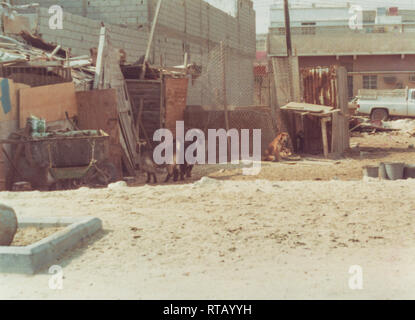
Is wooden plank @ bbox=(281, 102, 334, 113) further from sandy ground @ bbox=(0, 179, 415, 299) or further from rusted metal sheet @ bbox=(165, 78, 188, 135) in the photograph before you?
sandy ground @ bbox=(0, 179, 415, 299)

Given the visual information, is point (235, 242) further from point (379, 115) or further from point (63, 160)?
point (379, 115)

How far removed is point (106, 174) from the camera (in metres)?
11.0

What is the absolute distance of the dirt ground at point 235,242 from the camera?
4492 millimetres

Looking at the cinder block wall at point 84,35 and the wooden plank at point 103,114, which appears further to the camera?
the cinder block wall at point 84,35

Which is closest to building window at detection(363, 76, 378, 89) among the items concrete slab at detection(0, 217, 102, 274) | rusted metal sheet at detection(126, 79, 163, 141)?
rusted metal sheet at detection(126, 79, 163, 141)

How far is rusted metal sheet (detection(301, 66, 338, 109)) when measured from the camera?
16844mm

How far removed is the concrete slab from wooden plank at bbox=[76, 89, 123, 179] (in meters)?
6.16

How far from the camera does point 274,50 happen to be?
133 ft

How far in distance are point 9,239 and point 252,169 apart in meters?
7.88

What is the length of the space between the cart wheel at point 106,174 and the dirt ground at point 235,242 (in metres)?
1.60

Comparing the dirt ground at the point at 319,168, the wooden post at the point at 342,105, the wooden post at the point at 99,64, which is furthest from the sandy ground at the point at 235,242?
the wooden post at the point at 342,105

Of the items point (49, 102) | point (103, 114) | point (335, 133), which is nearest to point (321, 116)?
point (335, 133)

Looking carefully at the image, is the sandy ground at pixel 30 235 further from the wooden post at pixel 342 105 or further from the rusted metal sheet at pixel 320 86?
the rusted metal sheet at pixel 320 86

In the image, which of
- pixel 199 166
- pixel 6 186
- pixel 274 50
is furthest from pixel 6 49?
pixel 274 50
